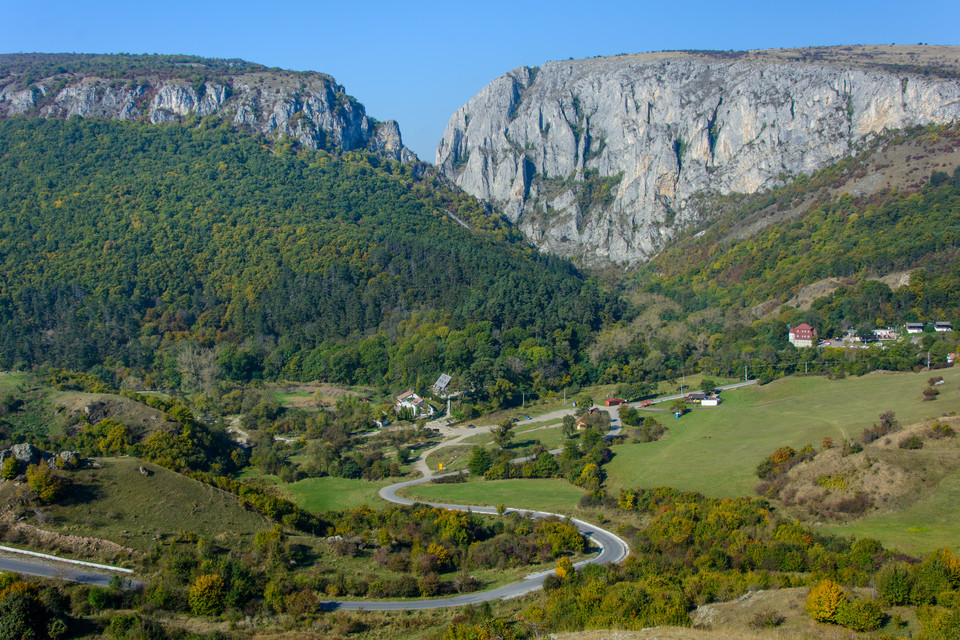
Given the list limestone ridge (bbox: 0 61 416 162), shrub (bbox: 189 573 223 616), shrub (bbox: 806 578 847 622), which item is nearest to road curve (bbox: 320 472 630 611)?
shrub (bbox: 189 573 223 616)

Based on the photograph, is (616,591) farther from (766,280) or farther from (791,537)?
(766,280)

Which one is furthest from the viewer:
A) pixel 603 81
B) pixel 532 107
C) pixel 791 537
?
pixel 532 107

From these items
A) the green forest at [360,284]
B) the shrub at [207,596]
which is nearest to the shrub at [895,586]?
the shrub at [207,596]

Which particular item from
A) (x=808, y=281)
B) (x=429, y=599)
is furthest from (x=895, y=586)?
(x=808, y=281)

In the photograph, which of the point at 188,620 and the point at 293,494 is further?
the point at 293,494

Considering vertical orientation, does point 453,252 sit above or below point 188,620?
above

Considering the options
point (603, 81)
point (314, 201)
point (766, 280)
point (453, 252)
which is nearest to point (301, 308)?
point (453, 252)

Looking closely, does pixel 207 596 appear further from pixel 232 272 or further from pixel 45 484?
pixel 232 272

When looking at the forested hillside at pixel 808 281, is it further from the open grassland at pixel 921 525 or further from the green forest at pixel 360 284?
the open grassland at pixel 921 525
